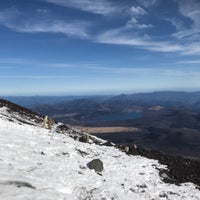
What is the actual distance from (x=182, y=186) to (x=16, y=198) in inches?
457

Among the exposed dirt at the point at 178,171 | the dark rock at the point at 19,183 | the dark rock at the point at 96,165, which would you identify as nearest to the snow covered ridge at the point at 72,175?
the dark rock at the point at 19,183

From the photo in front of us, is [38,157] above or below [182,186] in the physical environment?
above

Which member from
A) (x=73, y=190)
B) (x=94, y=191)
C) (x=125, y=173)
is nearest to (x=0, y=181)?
(x=73, y=190)

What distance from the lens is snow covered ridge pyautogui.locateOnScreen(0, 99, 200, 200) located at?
15672 millimetres

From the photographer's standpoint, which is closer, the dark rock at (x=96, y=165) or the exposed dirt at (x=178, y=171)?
the dark rock at (x=96, y=165)

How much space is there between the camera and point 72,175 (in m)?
18.5

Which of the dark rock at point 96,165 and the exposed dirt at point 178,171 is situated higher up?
the dark rock at point 96,165

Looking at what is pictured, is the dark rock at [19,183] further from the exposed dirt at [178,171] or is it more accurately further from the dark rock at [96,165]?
the exposed dirt at [178,171]

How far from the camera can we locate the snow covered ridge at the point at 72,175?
1567 cm

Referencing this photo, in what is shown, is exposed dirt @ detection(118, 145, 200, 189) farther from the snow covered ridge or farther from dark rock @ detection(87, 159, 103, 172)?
dark rock @ detection(87, 159, 103, 172)

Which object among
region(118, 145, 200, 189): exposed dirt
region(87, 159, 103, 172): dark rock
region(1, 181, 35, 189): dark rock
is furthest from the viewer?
region(118, 145, 200, 189): exposed dirt

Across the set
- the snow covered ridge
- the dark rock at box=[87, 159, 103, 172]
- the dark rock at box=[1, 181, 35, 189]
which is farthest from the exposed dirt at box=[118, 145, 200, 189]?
the dark rock at box=[1, 181, 35, 189]

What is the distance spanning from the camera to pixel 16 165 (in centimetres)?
1848

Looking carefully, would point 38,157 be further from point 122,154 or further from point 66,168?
point 122,154
